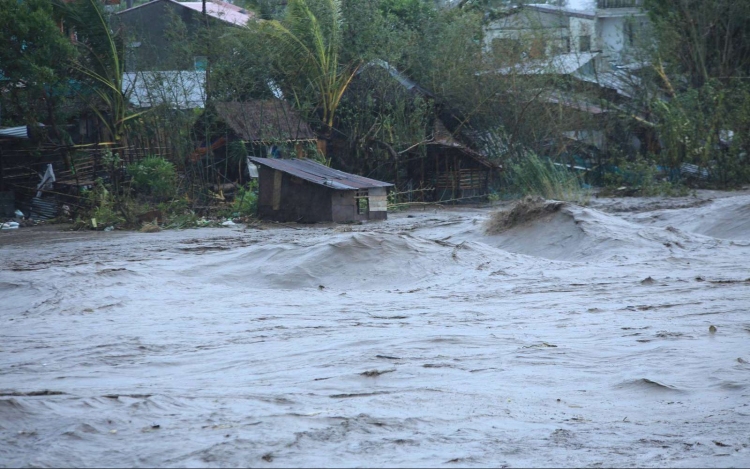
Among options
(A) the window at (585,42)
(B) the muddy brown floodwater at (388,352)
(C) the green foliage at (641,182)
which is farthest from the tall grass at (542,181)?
(A) the window at (585,42)

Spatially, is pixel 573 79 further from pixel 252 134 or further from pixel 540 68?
pixel 252 134

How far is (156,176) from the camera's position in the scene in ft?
52.7

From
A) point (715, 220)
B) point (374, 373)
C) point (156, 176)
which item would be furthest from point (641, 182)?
point (374, 373)

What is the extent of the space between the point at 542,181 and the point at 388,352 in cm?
1262

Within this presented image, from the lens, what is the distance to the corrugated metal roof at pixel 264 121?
17.8 m

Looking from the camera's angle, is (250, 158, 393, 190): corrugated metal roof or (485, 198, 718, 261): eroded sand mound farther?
(250, 158, 393, 190): corrugated metal roof

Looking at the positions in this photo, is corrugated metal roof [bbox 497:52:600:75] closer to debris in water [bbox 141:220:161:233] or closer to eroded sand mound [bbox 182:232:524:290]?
debris in water [bbox 141:220:161:233]

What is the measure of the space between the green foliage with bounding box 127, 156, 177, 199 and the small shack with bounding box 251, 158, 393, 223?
209 centimetres

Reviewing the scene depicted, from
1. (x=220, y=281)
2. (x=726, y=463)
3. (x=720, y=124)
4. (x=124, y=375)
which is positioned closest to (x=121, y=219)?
(x=220, y=281)

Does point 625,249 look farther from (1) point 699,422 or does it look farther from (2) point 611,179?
(2) point 611,179

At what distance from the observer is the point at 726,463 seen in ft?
10.9

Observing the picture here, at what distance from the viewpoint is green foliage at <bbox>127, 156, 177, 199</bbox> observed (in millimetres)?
15992

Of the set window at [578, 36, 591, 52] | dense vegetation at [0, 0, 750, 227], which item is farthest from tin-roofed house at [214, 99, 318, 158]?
window at [578, 36, 591, 52]

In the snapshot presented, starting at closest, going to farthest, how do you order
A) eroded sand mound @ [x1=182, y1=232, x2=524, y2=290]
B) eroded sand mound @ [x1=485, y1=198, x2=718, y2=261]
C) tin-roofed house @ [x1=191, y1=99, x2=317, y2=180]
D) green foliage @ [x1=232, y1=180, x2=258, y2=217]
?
eroded sand mound @ [x1=182, y1=232, x2=524, y2=290], eroded sand mound @ [x1=485, y1=198, x2=718, y2=261], green foliage @ [x1=232, y1=180, x2=258, y2=217], tin-roofed house @ [x1=191, y1=99, x2=317, y2=180]
